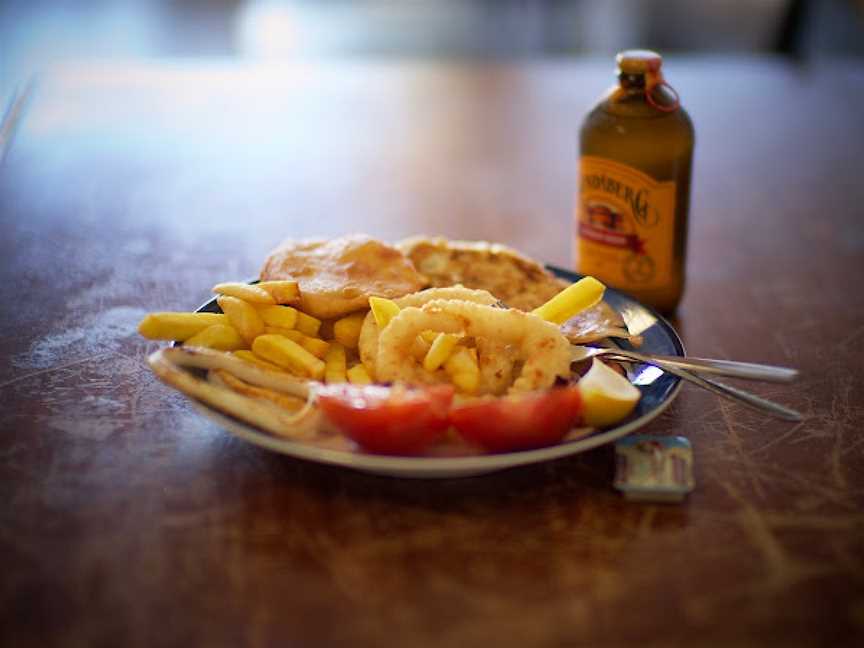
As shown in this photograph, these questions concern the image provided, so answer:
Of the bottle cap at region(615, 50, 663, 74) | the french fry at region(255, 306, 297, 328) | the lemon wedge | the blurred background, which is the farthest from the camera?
the blurred background

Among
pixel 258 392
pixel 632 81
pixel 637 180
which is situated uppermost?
pixel 632 81

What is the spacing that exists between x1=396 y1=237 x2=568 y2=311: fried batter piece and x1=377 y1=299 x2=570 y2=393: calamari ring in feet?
1.13

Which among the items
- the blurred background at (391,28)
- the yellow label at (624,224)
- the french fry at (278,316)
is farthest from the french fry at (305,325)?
the blurred background at (391,28)

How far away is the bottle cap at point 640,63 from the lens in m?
2.05

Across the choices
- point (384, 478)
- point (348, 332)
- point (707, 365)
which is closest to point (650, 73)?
point (707, 365)

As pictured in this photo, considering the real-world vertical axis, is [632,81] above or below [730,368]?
above

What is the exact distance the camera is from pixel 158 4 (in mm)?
8406

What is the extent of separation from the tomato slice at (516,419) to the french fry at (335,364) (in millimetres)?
280

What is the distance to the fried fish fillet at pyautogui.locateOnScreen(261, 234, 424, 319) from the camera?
1.85 metres

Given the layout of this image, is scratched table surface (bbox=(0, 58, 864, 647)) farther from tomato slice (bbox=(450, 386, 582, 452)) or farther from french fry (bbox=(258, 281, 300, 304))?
french fry (bbox=(258, 281, 300, 304))

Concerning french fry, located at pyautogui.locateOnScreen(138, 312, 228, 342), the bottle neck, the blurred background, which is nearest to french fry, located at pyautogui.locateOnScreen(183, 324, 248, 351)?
french fry, located at pyautogui.locateOnScreen(138, 312, 228, 342)

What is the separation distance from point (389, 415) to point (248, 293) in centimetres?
44

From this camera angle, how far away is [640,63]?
80.6 inches

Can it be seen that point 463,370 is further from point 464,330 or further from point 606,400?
point 606,400
